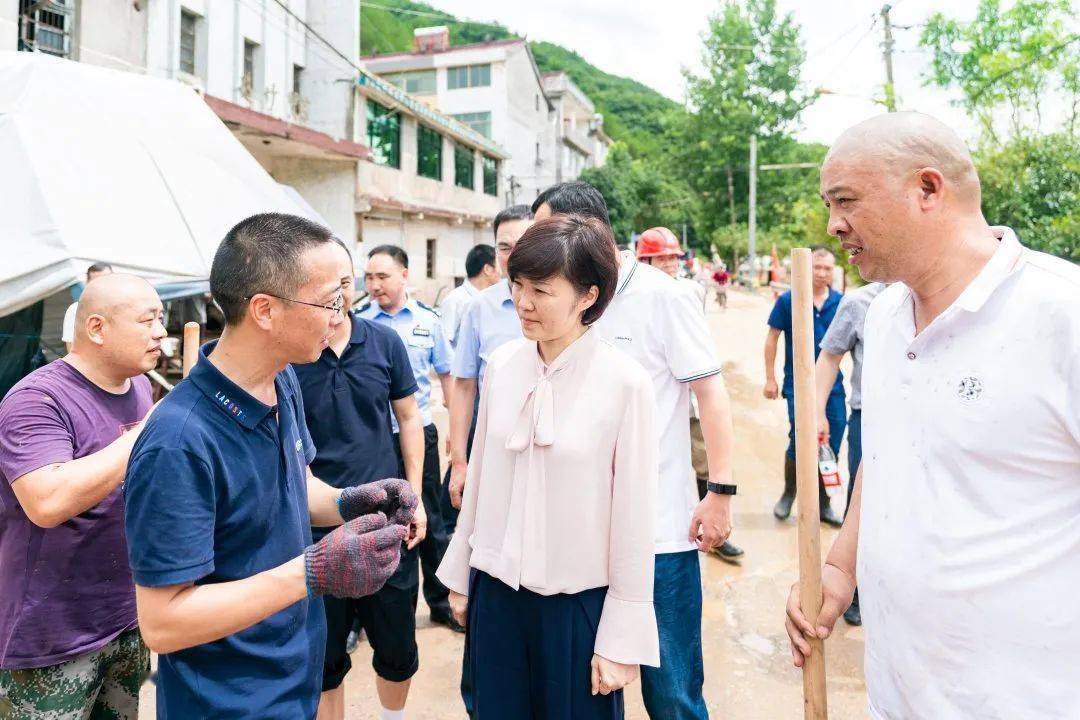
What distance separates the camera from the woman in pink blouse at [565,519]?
6.34 feet

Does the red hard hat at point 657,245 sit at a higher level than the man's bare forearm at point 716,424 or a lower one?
higher

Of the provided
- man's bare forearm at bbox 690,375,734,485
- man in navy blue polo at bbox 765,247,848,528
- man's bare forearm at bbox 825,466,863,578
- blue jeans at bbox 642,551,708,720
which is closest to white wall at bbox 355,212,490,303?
man in navy blue polo at bbox 765,247,848,528

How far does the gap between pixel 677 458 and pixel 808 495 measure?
76cm

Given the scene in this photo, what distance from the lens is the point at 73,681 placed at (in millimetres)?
2182

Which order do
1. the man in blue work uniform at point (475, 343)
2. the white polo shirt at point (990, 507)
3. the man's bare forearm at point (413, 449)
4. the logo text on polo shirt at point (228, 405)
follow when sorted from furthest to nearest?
1. the man in blue work uniform at point (475, 343)
2. the man's bare forearm at point (413, 449)
3. the logo text on polo shirt at point (228, 405)
4. the white polo shirt at point (990, 507)

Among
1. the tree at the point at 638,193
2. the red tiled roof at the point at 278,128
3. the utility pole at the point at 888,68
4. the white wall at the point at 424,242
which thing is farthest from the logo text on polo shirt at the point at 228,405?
the tree at the point at 638,193

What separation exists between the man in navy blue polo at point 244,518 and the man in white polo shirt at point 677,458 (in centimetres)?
108

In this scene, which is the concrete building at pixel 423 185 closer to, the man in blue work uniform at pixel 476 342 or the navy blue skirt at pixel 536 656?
the man in blue work uniform at pixel 476 342

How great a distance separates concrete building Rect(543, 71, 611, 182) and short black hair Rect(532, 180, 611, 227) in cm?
3221

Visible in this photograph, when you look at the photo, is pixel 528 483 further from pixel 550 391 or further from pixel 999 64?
pixel 999 64

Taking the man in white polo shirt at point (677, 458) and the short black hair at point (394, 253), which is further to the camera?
the short black hair at point (394, 253)

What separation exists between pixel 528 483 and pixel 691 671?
3.57 feet

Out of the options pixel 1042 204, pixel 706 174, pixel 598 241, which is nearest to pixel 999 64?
pixel 1042 204

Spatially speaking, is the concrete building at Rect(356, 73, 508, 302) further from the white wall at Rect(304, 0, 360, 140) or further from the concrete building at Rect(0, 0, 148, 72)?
the concrete building at Rect(0, 0, 148, 72)
